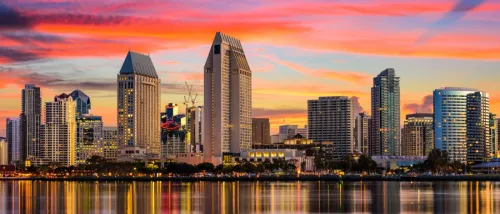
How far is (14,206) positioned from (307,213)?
40.7m

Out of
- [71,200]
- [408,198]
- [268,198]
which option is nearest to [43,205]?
[71,200]

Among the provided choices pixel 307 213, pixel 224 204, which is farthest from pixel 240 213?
pixel 224 204

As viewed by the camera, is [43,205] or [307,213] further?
[43,205]

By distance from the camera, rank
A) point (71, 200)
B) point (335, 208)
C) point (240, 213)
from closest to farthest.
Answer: point (240, 213), point (335, 208), point (71, 200)

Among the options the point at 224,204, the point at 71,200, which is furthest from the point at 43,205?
the point at 224,204

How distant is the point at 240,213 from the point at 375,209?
17.2 meters

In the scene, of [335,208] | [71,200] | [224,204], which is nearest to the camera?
[335,208]

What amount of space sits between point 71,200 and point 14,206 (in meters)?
15.2

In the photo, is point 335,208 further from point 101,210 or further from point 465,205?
point 101,210

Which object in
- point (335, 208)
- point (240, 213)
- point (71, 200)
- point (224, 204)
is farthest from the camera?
point (71, 200)

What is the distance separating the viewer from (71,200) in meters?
138

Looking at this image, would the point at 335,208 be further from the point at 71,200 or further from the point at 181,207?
the point at 71,200

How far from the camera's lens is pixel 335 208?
116000 millimetres

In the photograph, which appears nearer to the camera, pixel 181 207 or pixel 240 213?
pixel 240 213
